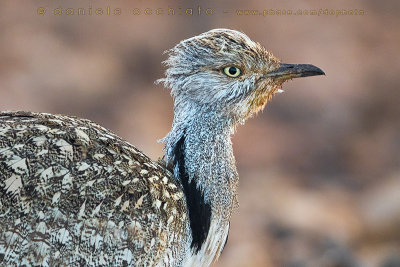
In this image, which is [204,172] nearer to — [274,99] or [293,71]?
[293,71]

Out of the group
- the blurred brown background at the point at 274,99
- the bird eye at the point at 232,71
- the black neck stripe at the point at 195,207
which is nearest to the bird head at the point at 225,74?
the bird eye at the point at 232,71

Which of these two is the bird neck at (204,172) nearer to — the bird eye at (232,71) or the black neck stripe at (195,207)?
the black neck stripe at (195,207)

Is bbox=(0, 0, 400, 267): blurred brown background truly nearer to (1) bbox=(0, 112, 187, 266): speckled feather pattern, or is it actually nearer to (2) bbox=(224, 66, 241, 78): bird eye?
(2) bbox=(224, 66, 241, 78): bird eye

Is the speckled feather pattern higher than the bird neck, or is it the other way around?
the bird neck

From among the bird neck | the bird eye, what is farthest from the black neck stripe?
the bird eye

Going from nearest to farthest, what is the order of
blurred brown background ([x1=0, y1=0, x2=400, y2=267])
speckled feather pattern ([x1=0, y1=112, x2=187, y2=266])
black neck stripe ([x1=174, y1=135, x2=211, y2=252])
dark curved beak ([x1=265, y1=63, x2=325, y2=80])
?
speckled feather pattern ([x1=0, y1=112, x2=187, y2=266]) → black neck stripe ([x1=174, y1=135, x2=211, y2=252]) → dark curved beak ([x1=265, y1=63, x2=325, y2=80]) → blurred brown background ([x1=0, y1=0, x2=400, y2=267])

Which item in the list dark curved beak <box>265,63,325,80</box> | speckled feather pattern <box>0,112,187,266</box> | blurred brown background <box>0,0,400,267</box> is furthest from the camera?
blurred brown background <box>0,0,400,267</box>

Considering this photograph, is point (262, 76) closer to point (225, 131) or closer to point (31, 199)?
point (225, 131)
